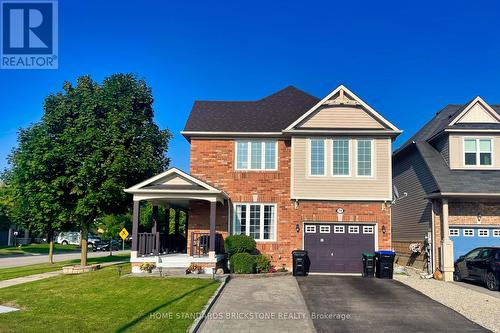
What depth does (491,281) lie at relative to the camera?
16.4m

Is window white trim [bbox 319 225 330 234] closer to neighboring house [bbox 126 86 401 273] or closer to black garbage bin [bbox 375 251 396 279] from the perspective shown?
neighboring house [bbox 126 86 401 273]

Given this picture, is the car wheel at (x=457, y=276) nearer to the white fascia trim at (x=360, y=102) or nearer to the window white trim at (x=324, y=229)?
the window white trim at (x=324, y=229)

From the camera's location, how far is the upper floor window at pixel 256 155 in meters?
21.6

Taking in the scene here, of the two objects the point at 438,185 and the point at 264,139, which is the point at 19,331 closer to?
the point at 264,139

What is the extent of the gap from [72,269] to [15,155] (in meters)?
6.34

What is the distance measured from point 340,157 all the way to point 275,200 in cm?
354

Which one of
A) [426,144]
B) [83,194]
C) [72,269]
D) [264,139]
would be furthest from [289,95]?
[72,269]

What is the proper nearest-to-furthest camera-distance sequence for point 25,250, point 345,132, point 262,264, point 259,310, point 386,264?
1. point 259,310
2. point 386,264
3. point 262,264
4. point 345,132
5. point 25,250

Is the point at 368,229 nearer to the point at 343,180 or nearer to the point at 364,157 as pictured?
the point at 343,180

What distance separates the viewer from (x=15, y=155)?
22.2 m

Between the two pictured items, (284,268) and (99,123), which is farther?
(99,123)

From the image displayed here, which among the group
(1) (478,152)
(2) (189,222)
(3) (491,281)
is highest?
(1) (478,152)

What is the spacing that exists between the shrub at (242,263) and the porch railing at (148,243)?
338 centimetres

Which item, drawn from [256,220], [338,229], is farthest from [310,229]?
[256,220]
